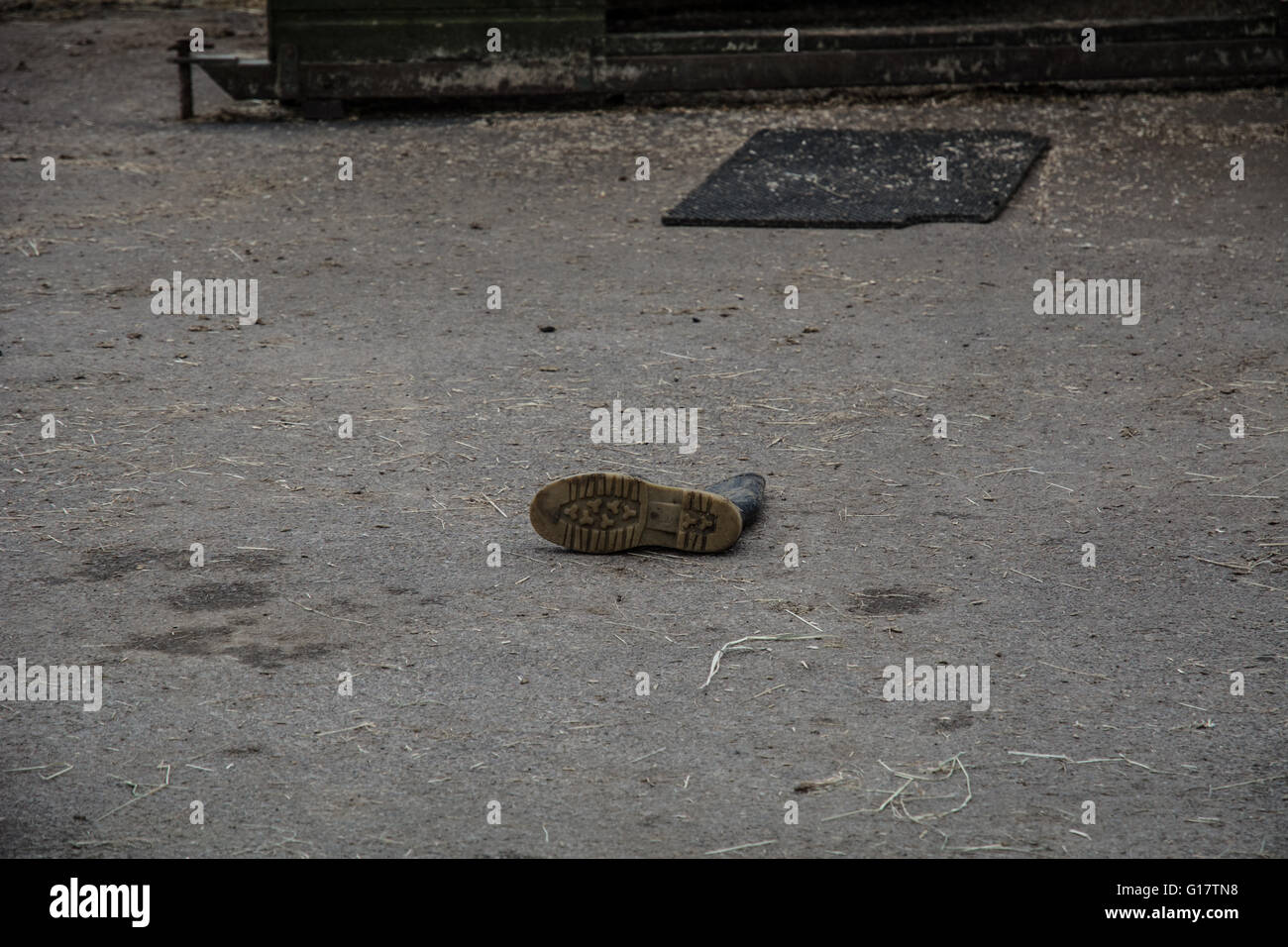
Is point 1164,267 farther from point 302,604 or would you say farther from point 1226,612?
point 302,604

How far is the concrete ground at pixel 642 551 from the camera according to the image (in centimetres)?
313

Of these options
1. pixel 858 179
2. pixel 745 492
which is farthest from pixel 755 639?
pixel 858 179

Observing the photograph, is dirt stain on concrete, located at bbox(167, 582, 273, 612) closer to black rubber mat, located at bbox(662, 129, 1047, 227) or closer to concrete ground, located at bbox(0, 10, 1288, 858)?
concrete ground, located at bbox(0, 10, 1288, 858)

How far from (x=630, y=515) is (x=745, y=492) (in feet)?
1.44

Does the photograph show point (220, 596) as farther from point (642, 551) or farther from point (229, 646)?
point (642, 551)

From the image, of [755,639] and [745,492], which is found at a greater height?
[745,492]

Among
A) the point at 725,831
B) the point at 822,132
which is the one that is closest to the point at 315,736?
the point at 725,831

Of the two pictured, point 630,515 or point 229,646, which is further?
point 630,515

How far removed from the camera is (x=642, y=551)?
4449mm

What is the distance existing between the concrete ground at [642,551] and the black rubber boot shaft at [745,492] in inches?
3.5

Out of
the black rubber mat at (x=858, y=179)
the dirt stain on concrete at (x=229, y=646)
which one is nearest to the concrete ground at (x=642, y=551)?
the dirt stain on concrete at (x=229, y=646)

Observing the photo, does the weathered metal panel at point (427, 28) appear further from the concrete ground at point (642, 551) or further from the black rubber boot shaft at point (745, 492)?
the black rubber boot shaft at point (745, 492)

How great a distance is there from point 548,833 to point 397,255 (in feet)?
18.2

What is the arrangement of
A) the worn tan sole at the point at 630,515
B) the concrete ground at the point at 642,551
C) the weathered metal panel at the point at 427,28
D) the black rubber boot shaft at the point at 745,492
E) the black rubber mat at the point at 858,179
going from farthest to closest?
the weathered metal panel at the point at 427,28 → the black rubber mat at the point at 858,179 → the black rubber boot shaft at the point at 745,492 → the worn tan sole at the point at 630,515 → the concrete ground at the point at 642,551
